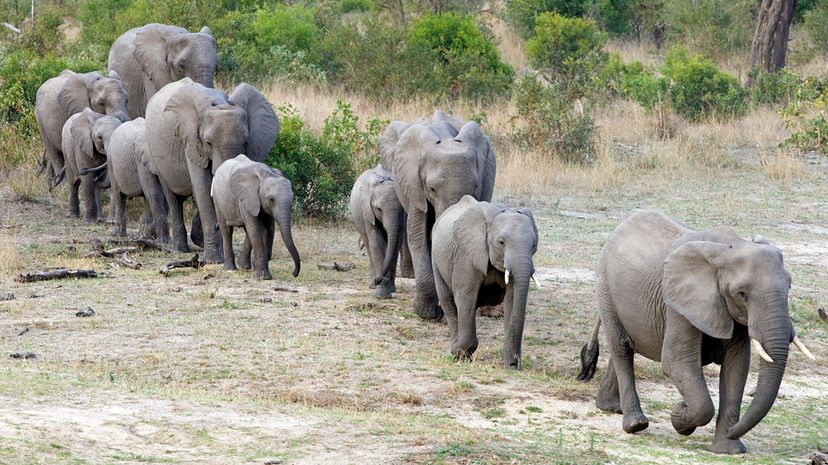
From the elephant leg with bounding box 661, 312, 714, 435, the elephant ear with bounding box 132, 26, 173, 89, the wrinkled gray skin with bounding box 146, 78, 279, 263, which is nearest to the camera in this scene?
the elephant leg with bounding box 661, 312, 714, 435

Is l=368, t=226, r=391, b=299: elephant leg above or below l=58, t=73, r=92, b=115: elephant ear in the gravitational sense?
below

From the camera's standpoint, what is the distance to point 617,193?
19.9 m

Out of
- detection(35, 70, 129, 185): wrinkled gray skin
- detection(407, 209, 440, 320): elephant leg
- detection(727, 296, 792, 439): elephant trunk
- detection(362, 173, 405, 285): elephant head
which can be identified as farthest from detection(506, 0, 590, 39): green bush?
detection(727, 296, 792, 439): elephant trunk

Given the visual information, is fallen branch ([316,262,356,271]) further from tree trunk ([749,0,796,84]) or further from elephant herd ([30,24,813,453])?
tree trunk ([749,0,796,84])

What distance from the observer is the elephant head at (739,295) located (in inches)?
295

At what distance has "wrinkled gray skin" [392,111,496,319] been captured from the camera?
37.9 ft

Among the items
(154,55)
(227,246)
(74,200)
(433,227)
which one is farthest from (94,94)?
(433,227)

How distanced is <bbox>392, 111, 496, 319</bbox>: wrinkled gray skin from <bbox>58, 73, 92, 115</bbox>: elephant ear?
7.24 meters

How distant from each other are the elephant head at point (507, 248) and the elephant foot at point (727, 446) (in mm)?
1979

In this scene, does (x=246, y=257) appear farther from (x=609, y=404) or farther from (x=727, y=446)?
(x=727, y=446)

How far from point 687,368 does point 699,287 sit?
1.60 ft

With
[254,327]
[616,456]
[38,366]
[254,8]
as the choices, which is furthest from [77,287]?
[254,8]

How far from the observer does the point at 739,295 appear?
25.1ft

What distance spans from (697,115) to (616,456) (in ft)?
58.8
